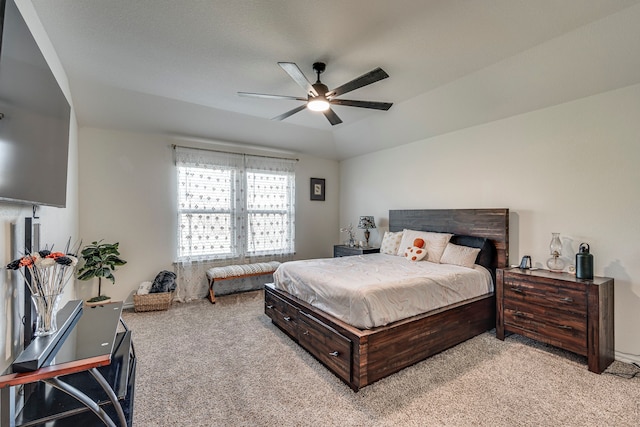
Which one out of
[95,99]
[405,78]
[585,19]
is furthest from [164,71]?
[585,19]

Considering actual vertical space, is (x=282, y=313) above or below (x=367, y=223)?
below

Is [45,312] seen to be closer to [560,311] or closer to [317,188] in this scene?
[560,311]

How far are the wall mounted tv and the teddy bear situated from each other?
3.62m

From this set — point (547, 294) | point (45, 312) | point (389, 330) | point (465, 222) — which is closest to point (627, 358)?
point (547, 294)

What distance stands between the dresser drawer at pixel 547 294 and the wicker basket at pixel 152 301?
4.23 metres

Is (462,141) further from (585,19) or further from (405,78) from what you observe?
(585,19)

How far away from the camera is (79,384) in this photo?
65.5 inches

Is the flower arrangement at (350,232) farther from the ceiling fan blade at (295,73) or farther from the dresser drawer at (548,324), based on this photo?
the ceiling fan blade at (295,73)

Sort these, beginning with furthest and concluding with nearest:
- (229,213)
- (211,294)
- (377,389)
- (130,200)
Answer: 1. (229,213)
2. (211,294)
3. (130,200)
4. (377,389)

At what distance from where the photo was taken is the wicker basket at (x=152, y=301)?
3.83 metres

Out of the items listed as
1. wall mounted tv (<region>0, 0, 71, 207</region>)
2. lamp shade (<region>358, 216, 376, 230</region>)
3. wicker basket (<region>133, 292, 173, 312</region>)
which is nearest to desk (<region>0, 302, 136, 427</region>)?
wall mounted tv (<region>0, 0, 71, 207</region>)

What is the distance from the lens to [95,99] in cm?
343

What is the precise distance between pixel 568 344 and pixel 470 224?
5.26 feet

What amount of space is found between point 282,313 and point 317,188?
3194mm
